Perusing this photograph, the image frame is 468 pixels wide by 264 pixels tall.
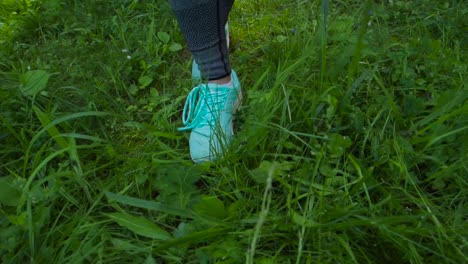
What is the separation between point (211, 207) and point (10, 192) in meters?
0.48

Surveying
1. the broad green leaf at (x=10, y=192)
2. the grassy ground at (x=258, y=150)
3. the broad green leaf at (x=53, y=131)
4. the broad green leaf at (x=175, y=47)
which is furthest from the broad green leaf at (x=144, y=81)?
the broad green leaf at (x=10, y=192)

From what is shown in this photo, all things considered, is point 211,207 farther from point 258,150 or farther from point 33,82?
point 33,82

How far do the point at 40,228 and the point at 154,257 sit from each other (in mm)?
280

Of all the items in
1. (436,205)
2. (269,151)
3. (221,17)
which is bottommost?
(436,205)

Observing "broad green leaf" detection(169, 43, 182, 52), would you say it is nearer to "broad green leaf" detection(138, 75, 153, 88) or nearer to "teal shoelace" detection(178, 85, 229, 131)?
"broad green leaf" detection(138, 75, 153, 88)

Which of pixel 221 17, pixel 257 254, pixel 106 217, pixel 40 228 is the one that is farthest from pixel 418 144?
pixel 40 228

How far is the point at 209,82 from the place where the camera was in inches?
49.2

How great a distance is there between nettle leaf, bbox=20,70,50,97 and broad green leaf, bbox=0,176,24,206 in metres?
0.38

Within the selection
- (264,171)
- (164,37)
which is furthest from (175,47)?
(264,171)

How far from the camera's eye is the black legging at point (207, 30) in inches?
43.6

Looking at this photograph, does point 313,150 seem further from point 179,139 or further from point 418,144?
point 179,139

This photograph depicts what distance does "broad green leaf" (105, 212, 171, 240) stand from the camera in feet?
3.04

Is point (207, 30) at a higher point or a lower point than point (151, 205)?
higher

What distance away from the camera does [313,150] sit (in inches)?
40.6
